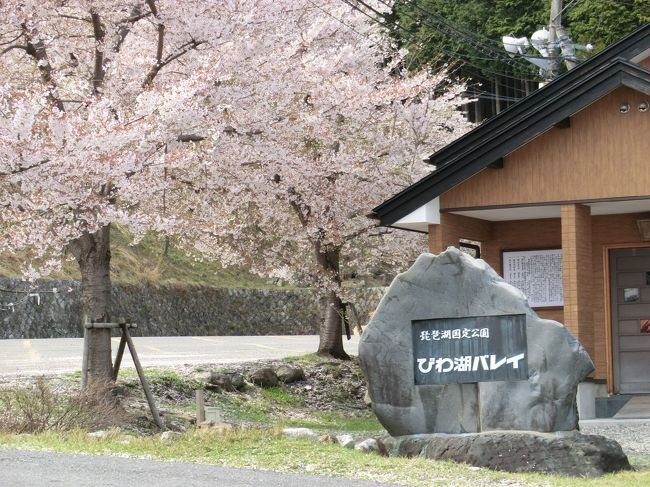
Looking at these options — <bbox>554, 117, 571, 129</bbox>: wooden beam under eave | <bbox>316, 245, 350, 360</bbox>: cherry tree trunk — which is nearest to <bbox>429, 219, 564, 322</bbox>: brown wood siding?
<bbox>554, 117, 571, 129</bbox>: wooden beam under eave

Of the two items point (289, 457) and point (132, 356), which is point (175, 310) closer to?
point (132, 356)

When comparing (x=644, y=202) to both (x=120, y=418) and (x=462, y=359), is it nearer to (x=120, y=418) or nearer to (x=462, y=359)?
(x=462, y=359)

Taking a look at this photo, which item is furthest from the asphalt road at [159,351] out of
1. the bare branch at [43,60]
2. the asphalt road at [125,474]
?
the asphalt road at [125,474]

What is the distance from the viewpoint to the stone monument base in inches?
391

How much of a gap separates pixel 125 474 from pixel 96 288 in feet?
23.8

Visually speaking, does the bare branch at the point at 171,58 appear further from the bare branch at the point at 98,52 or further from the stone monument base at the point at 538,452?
the stone monument base at the point at 538,452

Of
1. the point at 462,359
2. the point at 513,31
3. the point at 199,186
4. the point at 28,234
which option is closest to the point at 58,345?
the point at 199,186

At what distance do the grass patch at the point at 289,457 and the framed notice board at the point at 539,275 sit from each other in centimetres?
705

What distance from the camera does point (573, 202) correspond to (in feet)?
48.8

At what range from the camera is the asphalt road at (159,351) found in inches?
837

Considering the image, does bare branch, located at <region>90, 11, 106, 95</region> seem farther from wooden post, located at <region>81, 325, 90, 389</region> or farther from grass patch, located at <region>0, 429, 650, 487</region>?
grass patch, located at <region>0, 429, 650, 487</region>

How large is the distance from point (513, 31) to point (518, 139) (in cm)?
3077

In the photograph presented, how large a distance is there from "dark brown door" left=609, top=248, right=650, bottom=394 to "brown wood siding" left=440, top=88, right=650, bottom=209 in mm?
2252

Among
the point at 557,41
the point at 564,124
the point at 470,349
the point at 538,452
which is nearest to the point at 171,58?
the point at 564,124
